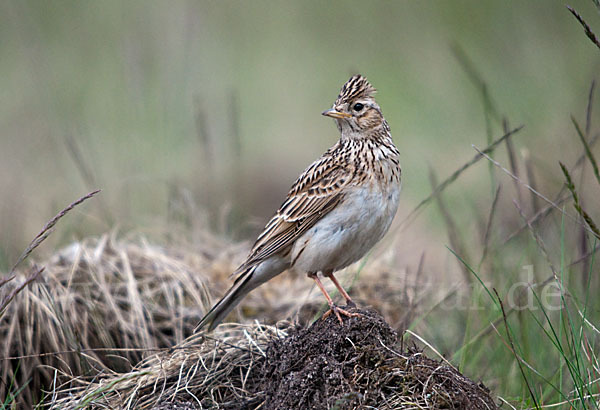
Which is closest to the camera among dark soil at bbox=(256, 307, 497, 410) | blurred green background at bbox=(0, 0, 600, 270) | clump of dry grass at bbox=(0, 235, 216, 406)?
dark soil at bbox=(256, 307, 497, 410)

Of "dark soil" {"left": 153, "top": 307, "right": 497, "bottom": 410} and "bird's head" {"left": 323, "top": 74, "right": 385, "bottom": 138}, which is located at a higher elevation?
"bird's head" {"left": 323, "top": 74, "right": 385, "bottom": 138}

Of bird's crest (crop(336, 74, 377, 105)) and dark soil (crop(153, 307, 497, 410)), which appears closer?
dark soil (crop(153, 307, 497, 410))

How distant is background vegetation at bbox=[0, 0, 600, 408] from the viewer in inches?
242

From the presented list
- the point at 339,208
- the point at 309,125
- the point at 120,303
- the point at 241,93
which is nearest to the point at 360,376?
the point at 339,208

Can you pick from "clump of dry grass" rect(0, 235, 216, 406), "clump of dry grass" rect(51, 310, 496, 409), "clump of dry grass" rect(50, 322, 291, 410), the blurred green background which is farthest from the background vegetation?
"clump of dry grass" rect(50, 322, 291, 410)

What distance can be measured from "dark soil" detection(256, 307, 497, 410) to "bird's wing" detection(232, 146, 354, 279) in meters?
1.08

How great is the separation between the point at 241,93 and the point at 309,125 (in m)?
1.79

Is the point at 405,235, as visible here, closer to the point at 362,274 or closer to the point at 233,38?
the point at 362,274

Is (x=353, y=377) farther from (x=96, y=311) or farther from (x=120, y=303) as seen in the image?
(x=120, y=303)

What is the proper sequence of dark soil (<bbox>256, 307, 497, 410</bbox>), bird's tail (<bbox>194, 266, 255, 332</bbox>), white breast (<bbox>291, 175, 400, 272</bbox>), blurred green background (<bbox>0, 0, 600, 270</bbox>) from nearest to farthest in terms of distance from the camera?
dark soil (<bbox>256, 307, 497, 410</bbox>), white breast (<bbox>291, 175, 400, 272</bbox>), bird's tail (<bbox>194, 266, 255, 332</bbox>), blurred green background (<bbox>0, 0, 600, 270</bbox>)

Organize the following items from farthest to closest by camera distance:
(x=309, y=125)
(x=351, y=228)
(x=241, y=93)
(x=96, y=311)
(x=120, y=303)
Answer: (x=241, y=93), (x=309, y=125), (x=120, y=303), (x=96, y=311), (x=351, y=228)

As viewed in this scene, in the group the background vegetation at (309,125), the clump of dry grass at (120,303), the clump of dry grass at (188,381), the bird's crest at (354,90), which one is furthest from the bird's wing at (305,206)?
the background vegetation at (309,125)

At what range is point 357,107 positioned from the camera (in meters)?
5.11

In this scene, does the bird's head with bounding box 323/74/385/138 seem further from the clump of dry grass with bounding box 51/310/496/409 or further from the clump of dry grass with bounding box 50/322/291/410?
the clump of dry grass with bounding box 50/322/291/410
